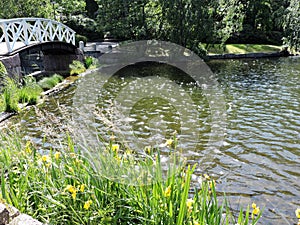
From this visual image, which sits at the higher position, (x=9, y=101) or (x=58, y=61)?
(x=58, y=61)

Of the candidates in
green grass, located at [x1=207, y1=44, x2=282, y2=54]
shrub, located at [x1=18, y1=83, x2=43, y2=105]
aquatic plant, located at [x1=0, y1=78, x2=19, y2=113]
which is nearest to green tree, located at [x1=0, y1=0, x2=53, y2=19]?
shrub, located at [x1=18, y1=83, x2=43, y2=105]

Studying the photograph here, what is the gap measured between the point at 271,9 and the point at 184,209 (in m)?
29.9

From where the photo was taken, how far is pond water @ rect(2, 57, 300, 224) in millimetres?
4602

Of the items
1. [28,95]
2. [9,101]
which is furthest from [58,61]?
[9,101]

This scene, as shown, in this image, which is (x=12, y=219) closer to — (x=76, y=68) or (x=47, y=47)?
(x=47, y=47)

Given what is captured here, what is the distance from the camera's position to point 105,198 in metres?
2.99

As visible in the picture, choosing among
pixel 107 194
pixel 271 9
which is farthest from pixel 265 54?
pixel 107 194

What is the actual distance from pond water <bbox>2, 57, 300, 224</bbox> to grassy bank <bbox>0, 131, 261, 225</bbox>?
46cm

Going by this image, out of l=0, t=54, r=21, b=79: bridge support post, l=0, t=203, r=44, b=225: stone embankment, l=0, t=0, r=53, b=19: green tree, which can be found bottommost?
l=0, t=203, r=44, b=225: stone embankment

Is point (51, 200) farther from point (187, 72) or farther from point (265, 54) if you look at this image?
point (265, 54)

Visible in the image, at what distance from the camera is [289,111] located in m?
9.01

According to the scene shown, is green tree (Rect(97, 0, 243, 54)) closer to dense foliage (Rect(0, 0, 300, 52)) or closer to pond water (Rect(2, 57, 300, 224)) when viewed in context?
dense foliage (Rect(0, 0, 300, 52))

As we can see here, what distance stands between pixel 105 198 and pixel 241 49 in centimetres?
2374

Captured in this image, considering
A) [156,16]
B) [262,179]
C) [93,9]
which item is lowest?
[262,179]
